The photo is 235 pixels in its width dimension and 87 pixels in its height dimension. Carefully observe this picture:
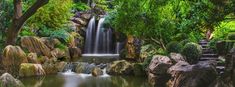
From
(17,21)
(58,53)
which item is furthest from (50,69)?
(17,21)

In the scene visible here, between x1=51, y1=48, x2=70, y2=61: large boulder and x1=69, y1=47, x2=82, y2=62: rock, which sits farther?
x1=69, y1=47, x2=82, y2=62: rock

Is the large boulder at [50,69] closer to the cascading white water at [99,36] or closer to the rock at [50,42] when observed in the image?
the rock at [50,42]

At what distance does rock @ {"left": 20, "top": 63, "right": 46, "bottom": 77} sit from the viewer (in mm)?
19297

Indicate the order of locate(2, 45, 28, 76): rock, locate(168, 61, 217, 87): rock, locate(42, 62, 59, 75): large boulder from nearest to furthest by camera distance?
1. locate(168, 61, 217, 87): rock
2. locate(2, 45, 28, 76): rock
3. locate(42, 62, 59, 75): large boulder

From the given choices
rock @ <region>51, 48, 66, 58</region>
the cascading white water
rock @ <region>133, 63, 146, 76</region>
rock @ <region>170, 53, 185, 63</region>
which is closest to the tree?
rock @ <region>170, 53, 185, 63</region>

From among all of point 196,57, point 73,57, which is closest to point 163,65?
point 196,57

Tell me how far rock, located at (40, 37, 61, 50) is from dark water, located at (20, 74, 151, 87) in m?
7.02

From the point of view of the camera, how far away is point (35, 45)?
24.7m

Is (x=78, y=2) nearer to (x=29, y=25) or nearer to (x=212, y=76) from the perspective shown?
(x=29, y=25)

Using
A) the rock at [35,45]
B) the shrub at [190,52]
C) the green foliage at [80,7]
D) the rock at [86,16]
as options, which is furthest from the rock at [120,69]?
the green foliage at [80,7]

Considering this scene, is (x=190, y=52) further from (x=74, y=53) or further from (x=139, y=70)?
(x=74, y=53)

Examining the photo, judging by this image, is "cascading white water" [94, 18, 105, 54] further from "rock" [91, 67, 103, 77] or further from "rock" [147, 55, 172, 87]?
"rock" [147, 55, 172, 87]

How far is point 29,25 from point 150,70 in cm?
1322

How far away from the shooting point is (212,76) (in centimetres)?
1216
